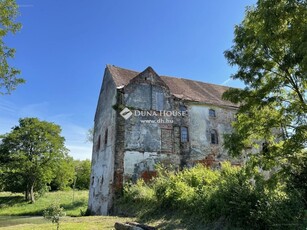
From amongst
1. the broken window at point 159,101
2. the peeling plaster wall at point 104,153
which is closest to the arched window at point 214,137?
the broken window at point 159,101

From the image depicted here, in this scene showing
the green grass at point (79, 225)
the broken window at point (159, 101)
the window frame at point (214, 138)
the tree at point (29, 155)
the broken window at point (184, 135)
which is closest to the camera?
the green grass at point (79, 225)

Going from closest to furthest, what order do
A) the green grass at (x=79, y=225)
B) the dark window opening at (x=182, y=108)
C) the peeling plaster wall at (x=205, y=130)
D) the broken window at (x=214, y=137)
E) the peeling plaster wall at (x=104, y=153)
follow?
the green grass at (x=79, y=225), the peeling plaster wall at (x=104, y=153), the peeling plaster wall at (x=205, y=130), the dark window opening at (x=182, y=108), the broken window at (x=214, y=137)

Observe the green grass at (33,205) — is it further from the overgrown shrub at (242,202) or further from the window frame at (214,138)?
the overgrown shrub at (242,202)

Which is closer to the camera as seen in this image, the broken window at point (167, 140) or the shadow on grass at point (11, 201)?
the broken window at point (167, 140)

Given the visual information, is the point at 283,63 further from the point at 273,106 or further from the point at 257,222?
the point at 257,222

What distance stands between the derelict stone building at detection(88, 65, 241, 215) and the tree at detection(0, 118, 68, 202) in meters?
13.7

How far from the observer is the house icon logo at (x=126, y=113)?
2141 centimetres

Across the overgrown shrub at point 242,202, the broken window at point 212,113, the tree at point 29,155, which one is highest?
the broken window at point 212,113

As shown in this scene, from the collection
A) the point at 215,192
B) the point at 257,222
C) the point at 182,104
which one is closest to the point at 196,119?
the point at 182,104

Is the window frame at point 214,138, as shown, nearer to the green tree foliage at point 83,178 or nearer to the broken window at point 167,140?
the broken window at point 167,140

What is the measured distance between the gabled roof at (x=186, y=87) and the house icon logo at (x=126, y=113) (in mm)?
2195

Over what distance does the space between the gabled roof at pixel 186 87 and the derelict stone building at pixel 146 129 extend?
0.12m

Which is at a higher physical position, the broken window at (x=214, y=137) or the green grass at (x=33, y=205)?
the broken window at (x=214, y=137)

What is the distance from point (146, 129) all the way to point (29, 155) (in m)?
22.0
